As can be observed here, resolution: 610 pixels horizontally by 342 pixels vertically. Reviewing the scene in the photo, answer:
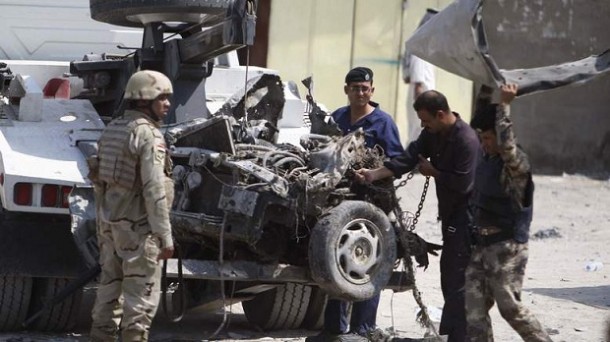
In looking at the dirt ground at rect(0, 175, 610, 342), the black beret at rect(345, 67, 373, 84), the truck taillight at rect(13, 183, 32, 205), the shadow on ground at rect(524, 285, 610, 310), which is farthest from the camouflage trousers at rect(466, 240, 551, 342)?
the shadow on ground at rect(524, 285, 610, 310)

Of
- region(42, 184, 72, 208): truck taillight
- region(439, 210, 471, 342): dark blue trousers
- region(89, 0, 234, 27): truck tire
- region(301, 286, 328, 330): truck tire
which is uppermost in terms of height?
region(89, 0, 234, 27): truck tire

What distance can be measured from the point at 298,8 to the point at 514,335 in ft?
26.0

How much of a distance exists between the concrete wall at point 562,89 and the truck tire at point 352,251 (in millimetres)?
9636

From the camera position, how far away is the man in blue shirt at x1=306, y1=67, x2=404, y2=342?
8.40m

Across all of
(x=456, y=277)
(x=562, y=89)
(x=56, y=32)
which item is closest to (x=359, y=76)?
(x=456, y=277)

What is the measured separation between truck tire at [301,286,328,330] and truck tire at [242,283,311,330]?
5 centimetres

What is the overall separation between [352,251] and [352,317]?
943mm

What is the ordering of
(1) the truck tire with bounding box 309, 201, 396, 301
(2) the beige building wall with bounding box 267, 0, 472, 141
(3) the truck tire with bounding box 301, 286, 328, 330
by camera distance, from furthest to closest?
1. (2) the beige building wall with bounding box 267, 0, 472, 141
2. (3) the truck tire with bounding box 301, 286, 328, 330
3. (1) the truck tire with bounding box 309, 201, 396, 301

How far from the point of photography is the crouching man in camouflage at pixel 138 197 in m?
6.98

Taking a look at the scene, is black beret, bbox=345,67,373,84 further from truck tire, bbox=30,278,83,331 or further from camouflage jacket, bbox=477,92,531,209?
truck tire, bbox=30,278,83,331

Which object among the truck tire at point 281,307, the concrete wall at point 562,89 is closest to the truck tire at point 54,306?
the truck tire at point 281,307

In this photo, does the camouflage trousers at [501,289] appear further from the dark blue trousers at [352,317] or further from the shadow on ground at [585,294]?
the shadow on ground at [585,294]

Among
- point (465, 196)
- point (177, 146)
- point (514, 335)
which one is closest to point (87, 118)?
point (177, 146)

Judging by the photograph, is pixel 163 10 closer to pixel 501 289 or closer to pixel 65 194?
pixel 65 194
